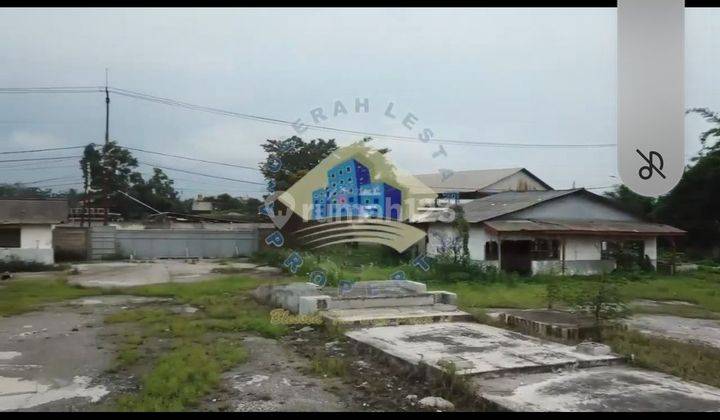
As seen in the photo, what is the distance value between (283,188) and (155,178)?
25.9 metres

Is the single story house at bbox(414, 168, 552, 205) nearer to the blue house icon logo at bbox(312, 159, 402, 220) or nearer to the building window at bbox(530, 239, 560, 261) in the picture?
the building window at bbox(530, 239, 560, 261)

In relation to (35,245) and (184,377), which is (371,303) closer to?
(184,377)

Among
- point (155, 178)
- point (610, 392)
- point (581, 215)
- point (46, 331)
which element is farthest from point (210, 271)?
point (155, 178)

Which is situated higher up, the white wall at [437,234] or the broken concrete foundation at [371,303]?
the white wall at [437,234]

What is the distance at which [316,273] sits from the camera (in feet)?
42.8

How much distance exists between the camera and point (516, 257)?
1845 centimetres

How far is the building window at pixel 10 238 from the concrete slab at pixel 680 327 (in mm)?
19130

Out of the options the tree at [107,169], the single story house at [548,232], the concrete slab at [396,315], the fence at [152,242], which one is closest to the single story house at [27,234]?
the fence at [152,242]

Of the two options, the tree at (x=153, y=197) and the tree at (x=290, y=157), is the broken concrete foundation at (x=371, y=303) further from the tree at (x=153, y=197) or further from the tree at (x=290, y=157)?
the tree at (x=153, y=197)

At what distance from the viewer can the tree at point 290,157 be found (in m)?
15.8

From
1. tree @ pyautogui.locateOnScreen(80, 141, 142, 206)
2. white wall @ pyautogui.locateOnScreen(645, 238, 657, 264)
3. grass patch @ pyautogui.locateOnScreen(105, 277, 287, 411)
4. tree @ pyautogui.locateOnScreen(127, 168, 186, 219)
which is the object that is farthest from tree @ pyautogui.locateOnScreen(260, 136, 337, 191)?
tree @ pyautogui.locateOnScreen(127, 168, 186, 219)

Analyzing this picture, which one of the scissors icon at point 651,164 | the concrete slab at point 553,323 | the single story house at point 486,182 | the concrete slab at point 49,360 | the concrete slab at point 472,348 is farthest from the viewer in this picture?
the single story house at point 486,182

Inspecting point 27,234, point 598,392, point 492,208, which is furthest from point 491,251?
point 27,234

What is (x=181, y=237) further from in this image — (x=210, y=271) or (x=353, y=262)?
(x=353, y=262)
